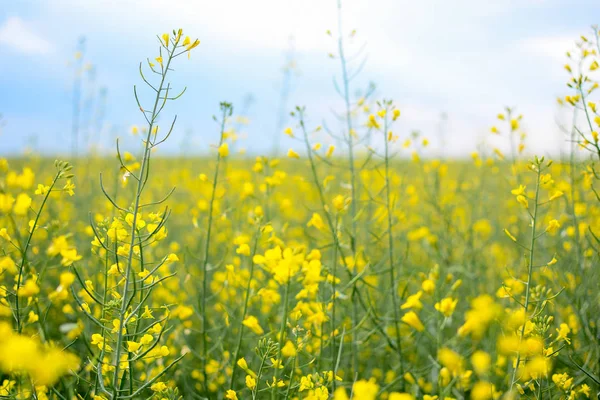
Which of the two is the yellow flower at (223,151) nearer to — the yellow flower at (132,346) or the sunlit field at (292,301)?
the sunlit field at (292,301)

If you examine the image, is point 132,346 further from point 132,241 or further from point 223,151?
point 223,151

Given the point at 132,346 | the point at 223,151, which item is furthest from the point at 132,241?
the point at 223,151

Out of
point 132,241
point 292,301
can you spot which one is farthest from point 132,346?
point 292,301

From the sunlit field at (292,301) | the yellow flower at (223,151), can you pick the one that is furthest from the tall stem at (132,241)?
the yellow flower at (223,151)

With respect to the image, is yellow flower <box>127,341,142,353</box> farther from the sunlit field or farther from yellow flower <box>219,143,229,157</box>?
yellow flower <box>219,143,229,157</box>

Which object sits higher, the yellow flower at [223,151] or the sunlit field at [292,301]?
the yellow flower at [223,151]

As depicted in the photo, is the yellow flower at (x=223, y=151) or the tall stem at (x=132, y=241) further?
the yellow flower at (x=223, y=151)

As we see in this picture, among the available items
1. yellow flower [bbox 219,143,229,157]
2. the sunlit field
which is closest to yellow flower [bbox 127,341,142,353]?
the sunlit field

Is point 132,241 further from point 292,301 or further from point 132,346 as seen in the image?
point 292,301

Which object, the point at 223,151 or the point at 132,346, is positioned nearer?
the point at 132,346

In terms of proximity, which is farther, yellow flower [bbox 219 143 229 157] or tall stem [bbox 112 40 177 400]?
yellow flower [bbox 219 143 229 157]

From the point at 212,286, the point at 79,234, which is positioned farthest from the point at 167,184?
the point at 212,286

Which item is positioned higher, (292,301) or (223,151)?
(223,151)

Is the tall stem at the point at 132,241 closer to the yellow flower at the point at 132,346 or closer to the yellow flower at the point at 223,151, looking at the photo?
the yellow flower at the point at 132,346
